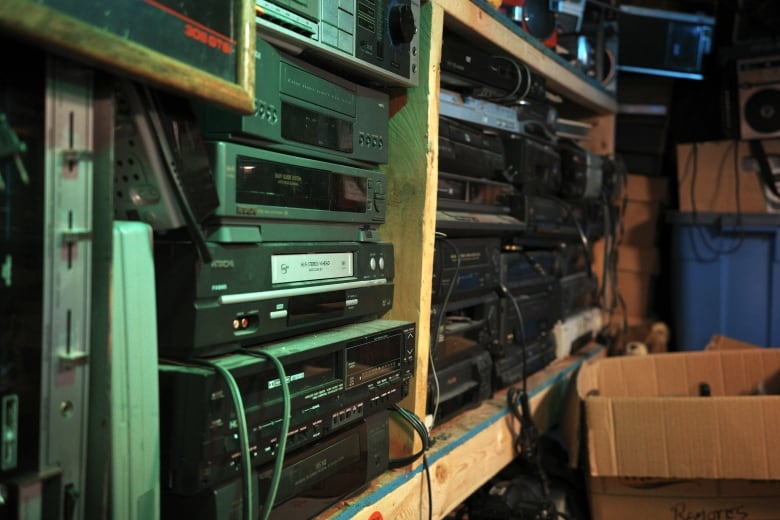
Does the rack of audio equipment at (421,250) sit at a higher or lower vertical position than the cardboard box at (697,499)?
higher

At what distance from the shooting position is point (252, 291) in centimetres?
73

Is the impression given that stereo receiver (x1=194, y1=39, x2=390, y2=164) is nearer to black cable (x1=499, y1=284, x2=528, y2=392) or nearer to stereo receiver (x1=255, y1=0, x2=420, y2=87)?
stereo receiver (x1=255, y1=0, x2=420, y2=87)

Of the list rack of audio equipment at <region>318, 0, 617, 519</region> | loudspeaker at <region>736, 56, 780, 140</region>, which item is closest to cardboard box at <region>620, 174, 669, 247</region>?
loudspeaker at <region>736, 56, 780, 140</region>

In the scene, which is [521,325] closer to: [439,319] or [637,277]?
A: [439,319]

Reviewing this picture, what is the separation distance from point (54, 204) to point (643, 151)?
2.31 meters

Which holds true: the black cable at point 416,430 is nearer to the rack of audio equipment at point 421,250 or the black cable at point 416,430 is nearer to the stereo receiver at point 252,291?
the rack of audio equipment at point 421,250

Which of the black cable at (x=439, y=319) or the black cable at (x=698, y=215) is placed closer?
the black cable at (x=439, y=319)

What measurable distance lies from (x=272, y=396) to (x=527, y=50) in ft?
3.34

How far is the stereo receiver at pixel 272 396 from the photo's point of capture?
0.65 meters

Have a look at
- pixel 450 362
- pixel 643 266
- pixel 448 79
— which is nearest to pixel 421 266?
pixel 450 362

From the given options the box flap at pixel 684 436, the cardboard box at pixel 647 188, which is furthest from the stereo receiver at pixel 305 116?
the cardboard box at pixel 647 188

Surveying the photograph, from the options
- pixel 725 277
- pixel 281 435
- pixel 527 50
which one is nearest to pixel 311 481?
pixel 281 435

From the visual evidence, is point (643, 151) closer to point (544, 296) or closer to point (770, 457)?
point (544, 296)

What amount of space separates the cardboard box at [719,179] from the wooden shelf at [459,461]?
0.95 metres
